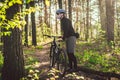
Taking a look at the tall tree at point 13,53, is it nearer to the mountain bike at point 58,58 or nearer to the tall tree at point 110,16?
the mountain bike at point 58,58

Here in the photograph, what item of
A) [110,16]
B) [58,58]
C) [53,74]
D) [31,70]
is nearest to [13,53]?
[31,70]

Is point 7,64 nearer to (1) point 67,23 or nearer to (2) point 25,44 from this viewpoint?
(1) point 67,23

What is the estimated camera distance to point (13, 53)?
29.4 feet

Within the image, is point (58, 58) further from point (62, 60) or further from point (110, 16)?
point (110, 16)

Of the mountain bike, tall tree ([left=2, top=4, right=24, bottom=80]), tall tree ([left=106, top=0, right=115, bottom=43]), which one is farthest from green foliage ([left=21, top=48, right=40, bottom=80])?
tall tree ([left=106, top=0, right=115, bottom=43])

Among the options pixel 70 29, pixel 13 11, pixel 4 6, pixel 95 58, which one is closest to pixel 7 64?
pixel 13 11

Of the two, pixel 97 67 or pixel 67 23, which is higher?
pixel 67 23

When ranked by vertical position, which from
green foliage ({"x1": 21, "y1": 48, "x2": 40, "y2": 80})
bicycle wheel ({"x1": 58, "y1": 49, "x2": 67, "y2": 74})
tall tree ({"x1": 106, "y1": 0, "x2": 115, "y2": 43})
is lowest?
green foliage ({"x1": 21, "y1": 48, "x2": 40, "y2": 80})

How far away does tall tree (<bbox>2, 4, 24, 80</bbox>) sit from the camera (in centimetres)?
875

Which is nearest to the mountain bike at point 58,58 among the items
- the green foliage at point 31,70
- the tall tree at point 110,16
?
the green foliage at point 31,70

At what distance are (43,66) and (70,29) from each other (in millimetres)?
2684

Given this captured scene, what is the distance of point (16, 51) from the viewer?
8.94 m

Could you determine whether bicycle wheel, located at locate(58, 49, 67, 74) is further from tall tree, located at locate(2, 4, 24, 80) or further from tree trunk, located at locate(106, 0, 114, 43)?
tree trunk, located at locate(106, 0, 114, 43)

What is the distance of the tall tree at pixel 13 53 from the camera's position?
28.7 ft
